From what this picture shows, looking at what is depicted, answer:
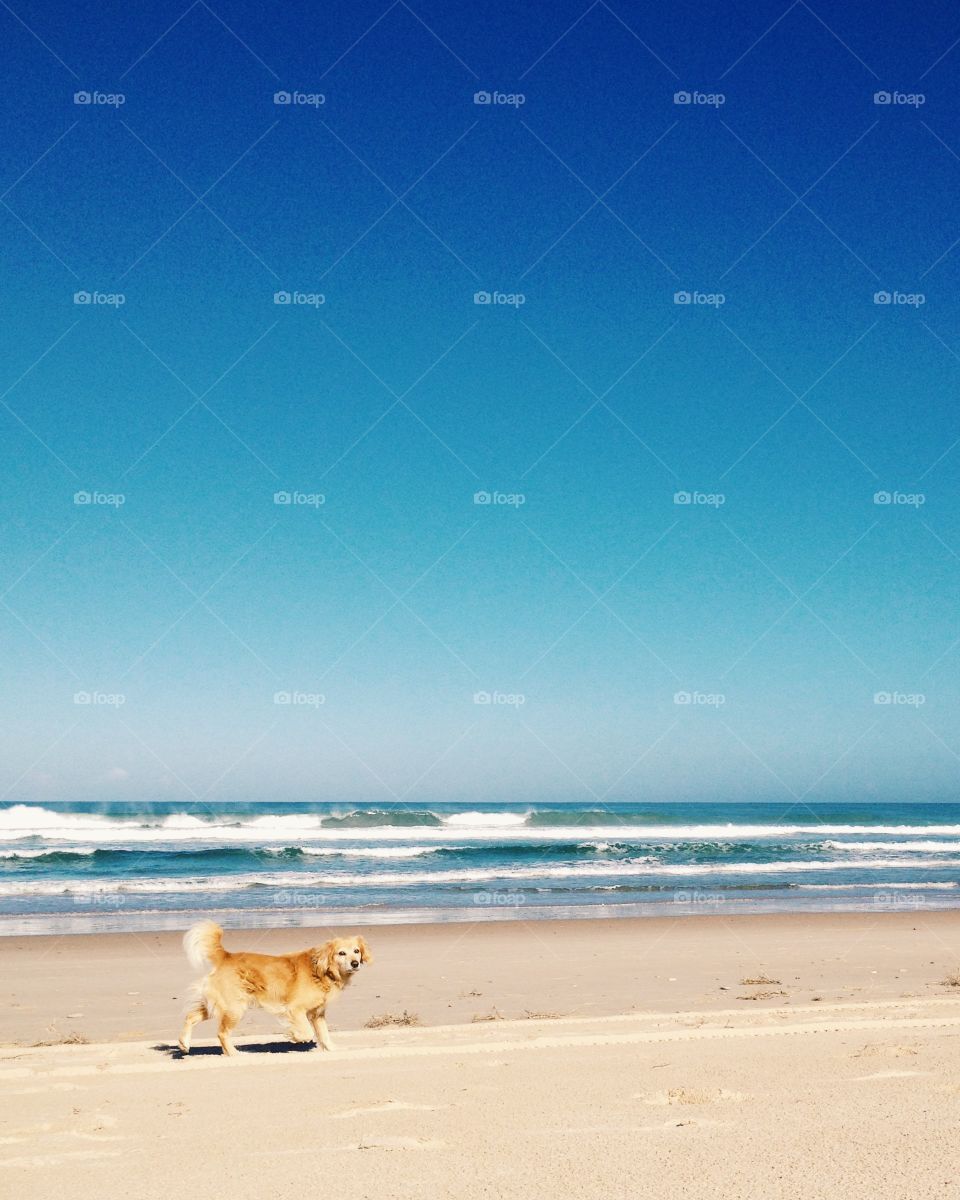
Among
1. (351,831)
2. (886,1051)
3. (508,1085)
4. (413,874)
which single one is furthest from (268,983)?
(351,831)

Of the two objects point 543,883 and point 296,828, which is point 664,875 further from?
point 296,828

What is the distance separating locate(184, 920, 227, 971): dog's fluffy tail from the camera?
24.6 feet

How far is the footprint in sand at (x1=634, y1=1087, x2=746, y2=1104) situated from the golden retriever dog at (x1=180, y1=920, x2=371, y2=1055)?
3234 millimetres

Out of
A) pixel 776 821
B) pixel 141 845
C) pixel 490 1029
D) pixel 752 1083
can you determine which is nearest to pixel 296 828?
pixel 141 845

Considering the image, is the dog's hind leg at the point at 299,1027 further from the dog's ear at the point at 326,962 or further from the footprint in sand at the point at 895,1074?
the footprint in sand at the point at 895,1074

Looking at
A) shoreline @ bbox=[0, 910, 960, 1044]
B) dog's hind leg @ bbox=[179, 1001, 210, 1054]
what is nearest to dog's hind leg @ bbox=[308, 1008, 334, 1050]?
dog's hind leg @ bbox=[179, 1001, 210, 1054]

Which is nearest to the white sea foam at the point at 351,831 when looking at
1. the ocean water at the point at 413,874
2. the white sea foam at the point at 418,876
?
the ocean water at the point at 413,874

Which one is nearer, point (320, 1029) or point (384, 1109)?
point (384, 1109)

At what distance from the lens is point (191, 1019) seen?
761cm

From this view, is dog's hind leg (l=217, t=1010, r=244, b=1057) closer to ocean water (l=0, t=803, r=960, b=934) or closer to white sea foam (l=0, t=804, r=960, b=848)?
ocean water (l=0, t=803, r=960, b=934)

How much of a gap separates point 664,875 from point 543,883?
11.7ft

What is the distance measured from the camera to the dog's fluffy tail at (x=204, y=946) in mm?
7504

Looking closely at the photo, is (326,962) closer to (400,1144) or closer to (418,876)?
(400,1144)

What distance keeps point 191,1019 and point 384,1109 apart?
118 inches
